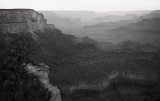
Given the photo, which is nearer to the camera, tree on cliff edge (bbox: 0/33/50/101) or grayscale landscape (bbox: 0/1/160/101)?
tree on cliff edge (bbox: 0/33/50/101)

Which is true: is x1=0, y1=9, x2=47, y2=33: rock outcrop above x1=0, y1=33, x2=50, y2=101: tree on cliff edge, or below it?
above

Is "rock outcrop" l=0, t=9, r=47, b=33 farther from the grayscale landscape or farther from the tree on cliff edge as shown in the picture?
the tree on cliff edge

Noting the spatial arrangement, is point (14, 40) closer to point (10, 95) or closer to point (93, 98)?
point (10, 95)

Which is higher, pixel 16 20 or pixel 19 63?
pixel 16 20

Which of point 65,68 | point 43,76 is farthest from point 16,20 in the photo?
point 43,76

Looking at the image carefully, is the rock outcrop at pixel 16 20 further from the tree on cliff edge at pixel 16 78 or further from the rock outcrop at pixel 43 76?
the rock outcrop at pixel 43 76

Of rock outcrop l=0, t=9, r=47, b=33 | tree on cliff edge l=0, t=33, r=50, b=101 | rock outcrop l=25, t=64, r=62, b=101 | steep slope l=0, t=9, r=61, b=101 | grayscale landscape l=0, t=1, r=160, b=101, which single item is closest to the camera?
tree on cliff edge l=0, t=33, r=50, b=101

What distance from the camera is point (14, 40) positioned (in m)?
14.9

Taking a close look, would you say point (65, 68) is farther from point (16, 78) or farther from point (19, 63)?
point (16, 78)

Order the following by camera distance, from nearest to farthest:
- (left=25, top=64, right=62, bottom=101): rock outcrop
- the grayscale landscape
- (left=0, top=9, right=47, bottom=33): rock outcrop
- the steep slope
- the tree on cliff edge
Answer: the tree on cliff edge < the steep slope < the grayscale landscape < (left=25, top=64, right=62, bottom=101): rock outcrop < (left=0, top=9, right=47, bottom=33): rock outcrop

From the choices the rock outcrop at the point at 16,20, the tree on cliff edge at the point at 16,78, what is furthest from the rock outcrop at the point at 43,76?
the rock outcrop at the point at 16,20

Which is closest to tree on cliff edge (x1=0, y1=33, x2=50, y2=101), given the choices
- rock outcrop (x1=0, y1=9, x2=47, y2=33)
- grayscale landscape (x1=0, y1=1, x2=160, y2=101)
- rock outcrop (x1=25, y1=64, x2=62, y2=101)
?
grayscale landscape (x1=0, y1=1, x2=160, y2=101)

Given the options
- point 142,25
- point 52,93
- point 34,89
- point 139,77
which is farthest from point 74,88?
point 142,25

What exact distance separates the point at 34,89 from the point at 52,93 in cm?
143
